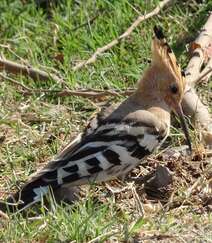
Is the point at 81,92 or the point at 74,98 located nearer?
the point at 81,92

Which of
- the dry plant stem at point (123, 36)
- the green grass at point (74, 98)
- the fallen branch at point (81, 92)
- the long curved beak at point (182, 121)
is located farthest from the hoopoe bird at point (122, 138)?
the dry plant stem at point (123, 36)

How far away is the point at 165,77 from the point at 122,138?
41 centimetres

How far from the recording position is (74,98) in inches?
180

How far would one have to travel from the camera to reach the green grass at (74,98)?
129 inches

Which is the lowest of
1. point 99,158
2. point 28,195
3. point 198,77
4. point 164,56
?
point 28,195

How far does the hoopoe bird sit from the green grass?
0.13 meters

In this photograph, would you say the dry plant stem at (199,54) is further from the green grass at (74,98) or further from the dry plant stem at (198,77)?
the green grass at (74,98)

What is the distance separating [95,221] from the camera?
3.27m

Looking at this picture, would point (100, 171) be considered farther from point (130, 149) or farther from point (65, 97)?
point (65, 97)

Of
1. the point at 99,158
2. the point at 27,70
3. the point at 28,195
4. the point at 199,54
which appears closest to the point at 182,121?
the point at 99,158

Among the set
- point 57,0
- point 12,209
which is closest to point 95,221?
point 12,209

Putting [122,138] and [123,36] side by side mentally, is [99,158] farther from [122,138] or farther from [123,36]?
[123,36]

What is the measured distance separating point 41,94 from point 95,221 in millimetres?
1449

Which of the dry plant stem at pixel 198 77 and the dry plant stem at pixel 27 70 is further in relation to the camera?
the dry plant stem at pixel 27 70
